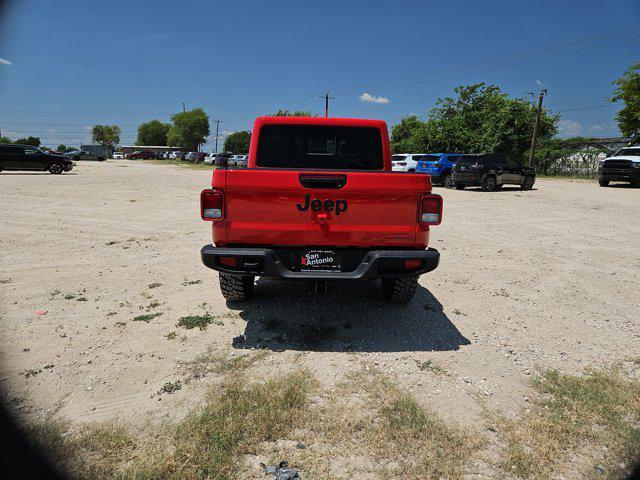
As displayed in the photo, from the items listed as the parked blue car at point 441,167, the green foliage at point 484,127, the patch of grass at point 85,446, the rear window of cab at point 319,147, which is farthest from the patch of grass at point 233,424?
the green foliage at point 484,127

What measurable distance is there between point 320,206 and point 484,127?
1316 inches

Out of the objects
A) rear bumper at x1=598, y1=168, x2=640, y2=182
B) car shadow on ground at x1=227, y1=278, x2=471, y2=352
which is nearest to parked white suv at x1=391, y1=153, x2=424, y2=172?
rear bumper at x1=598, y1=168, x2=640, y2=182

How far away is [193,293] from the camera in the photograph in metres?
5.09

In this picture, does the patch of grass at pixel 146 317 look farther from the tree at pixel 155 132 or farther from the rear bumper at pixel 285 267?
the tree at pixel 155 132

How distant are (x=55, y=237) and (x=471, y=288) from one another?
727 centimetres

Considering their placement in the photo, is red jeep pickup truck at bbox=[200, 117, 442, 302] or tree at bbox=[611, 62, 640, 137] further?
tree at bbox=[611, 62, 640, 137]

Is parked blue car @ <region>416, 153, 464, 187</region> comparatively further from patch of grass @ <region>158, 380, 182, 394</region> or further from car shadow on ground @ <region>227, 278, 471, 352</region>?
patch of grass @ <region>158, 380, 182, 394</region>

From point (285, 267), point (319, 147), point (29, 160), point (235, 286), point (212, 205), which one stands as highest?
point (319, 147)

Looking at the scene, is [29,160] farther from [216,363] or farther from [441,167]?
[216,363]

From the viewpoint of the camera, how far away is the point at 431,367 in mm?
3475

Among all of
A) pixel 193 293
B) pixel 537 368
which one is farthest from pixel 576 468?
pixel 193 293

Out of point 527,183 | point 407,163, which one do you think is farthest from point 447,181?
point 527,183

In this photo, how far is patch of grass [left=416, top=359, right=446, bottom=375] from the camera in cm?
341

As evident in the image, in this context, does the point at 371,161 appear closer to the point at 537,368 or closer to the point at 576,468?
the point at 537,368
